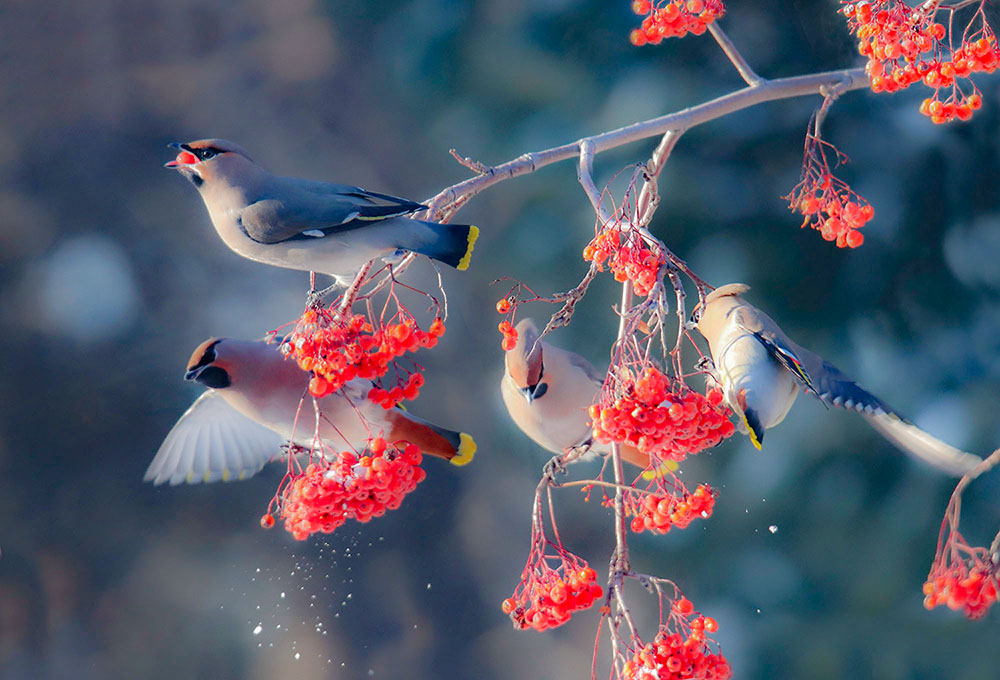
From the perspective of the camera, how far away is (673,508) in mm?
1186

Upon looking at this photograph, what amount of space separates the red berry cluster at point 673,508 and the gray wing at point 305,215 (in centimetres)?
56

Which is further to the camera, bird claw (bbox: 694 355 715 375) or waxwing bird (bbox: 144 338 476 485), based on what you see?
waxwing bird (bbox: 144 338 476 485)

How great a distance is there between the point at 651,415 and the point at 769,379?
0.63 metres

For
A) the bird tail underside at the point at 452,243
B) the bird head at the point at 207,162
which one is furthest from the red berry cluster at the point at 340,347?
the bird head at the point at 207,162

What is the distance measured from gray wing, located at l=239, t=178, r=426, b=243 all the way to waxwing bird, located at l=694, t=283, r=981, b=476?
589mm

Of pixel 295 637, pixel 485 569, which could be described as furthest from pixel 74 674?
pixel 485 569

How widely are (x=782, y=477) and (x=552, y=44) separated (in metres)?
1.16

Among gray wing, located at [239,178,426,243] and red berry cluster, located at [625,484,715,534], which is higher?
gray wing, located at [239,178,426,243]

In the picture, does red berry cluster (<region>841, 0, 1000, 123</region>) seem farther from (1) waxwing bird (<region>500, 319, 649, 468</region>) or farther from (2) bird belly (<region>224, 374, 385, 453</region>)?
(2) bird belly (<region>224, 374, 385, 453</region>)

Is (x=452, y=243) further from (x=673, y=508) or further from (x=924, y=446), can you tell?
(x=924, y=446)

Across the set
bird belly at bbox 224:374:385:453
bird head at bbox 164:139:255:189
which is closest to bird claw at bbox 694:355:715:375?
bird belly at bbox 224:374:385:453

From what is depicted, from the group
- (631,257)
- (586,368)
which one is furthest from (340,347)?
(586,368)

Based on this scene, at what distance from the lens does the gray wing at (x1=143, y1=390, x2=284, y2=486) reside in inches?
66.8

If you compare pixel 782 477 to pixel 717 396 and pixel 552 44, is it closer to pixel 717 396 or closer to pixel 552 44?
pixel 717 396
